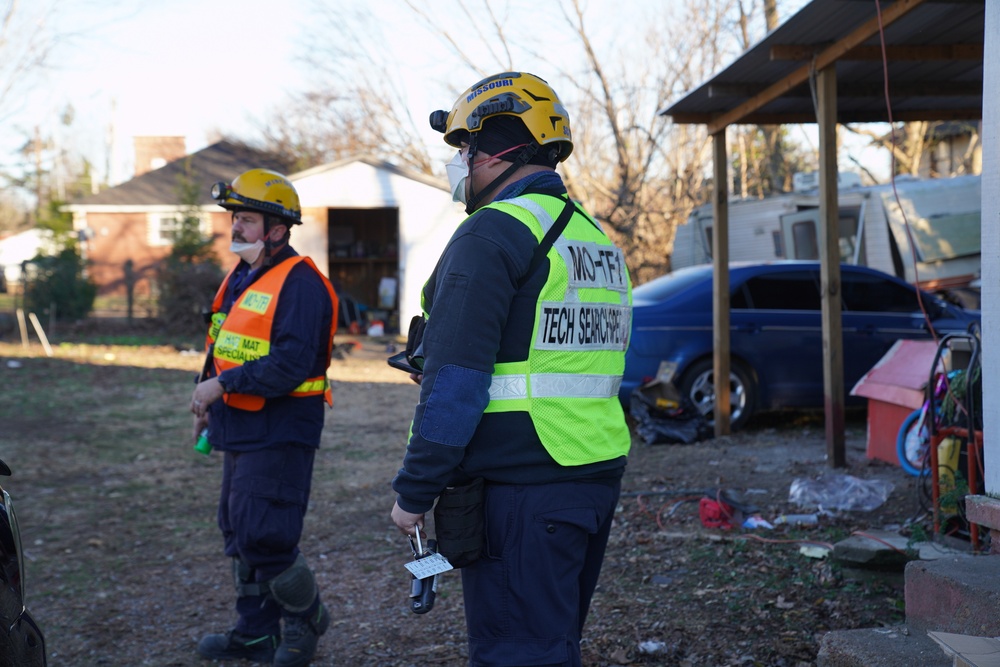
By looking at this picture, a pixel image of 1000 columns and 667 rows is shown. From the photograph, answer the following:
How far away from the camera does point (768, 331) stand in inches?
357

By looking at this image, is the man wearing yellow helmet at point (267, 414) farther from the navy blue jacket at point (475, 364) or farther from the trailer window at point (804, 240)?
the trailer window at point (804, 240)

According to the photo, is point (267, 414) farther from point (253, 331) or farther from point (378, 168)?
point (378, 168)

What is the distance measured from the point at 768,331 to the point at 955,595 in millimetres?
6212

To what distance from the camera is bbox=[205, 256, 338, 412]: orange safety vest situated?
398 cm

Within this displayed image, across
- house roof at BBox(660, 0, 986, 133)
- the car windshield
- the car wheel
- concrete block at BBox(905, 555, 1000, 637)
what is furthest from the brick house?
concrete block at BBox(905, 555, 1000, 637)

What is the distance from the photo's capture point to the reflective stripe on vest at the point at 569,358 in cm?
248

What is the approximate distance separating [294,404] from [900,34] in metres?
4.81

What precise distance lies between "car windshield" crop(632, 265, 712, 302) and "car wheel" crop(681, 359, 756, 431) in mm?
740

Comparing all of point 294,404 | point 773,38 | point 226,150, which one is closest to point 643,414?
point 773,38

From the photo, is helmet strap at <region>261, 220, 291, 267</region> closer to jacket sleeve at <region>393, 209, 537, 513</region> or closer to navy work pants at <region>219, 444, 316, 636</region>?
navy work pants at <region>219, 444, 316, 636</region>

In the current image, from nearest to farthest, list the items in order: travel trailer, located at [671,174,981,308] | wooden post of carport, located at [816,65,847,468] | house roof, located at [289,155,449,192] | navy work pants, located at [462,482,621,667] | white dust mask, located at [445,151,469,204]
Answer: navy work pants, located at [462,482,621,667] → white dust mask, located at [445,151,469,204] → wooden post of carport, located at [816,65,847,468] → travel trailer, located at [671,174,981,308] → house roof, located at [289,155,449,192]

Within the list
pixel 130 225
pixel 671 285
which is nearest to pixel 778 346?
pixel 671 285

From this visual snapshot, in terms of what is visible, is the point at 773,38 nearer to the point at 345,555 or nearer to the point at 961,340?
the point at 961,340

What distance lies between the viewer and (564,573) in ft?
8.20
